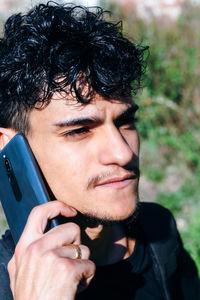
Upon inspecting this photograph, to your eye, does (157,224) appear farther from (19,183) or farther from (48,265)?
(48,265)

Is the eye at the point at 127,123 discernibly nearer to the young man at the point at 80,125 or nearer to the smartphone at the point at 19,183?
the young man at the point at 80,125

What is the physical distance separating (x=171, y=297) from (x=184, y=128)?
371 cm

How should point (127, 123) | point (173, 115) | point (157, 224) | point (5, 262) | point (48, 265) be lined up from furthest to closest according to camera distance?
point (173, 115)
point (157, 224)
point (127, 123)
point (5, 262)
point (48, 265)

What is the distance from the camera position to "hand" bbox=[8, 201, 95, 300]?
→ 51.9 inches

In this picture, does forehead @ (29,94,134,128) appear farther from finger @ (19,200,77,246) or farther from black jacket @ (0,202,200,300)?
black jacket @ (0,202,200,300)

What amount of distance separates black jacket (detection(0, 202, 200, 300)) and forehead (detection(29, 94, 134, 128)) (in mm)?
662

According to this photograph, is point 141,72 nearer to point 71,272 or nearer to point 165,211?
point 165,211

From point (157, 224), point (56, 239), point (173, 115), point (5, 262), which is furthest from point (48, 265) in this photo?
point (173, 115)

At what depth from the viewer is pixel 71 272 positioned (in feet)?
4.37

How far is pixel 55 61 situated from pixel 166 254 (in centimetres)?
127

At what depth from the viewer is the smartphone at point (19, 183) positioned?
1.69 metres

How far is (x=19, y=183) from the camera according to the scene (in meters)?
1.75

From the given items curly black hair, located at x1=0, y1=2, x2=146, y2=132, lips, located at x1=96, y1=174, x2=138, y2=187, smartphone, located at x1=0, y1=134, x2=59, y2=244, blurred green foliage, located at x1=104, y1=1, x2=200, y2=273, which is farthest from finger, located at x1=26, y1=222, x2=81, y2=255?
blurred green foliage, located at x1=104, y1=1, x2=200, y2=273

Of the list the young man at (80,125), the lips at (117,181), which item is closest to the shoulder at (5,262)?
the young man at (80,125)
